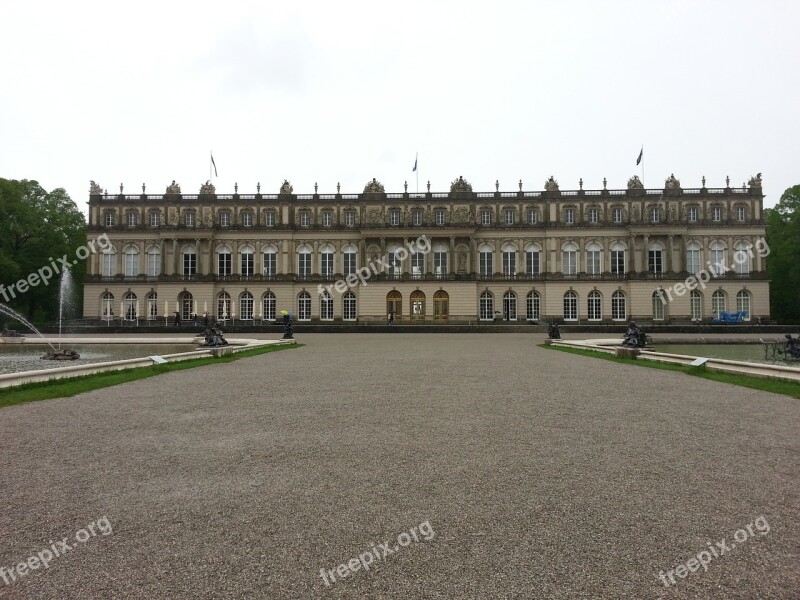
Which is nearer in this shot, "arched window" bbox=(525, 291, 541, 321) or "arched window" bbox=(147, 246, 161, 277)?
"arched window" bbox=(525, 291, 541, 321)

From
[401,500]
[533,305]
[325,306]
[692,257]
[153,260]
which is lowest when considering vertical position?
[401,500]

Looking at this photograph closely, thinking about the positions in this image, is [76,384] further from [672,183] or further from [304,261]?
[672,183]

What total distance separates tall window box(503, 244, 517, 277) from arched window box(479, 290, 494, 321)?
288 cm

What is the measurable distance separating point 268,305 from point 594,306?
115 feet

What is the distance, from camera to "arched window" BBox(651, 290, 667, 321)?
57.3m

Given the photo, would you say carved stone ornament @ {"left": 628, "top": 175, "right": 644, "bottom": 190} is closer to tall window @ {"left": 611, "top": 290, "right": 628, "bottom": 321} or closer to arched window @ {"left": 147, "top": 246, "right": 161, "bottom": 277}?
tall window @ {"left": 611, "top": 290, "right": 628, "bottom": 321}

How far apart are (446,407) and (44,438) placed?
18.9 feet

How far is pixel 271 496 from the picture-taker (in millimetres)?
4871

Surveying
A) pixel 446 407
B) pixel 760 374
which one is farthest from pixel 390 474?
pixel 760 374

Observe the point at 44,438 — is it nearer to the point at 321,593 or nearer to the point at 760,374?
the point at 321,593

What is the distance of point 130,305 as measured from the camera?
60.8 m

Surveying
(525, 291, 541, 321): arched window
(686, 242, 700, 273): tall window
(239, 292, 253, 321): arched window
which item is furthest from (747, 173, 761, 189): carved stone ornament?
(239, 292, 253, 321): arched window

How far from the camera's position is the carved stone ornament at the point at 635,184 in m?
59.1

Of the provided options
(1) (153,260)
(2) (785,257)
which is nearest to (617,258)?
(2) (785,257)
